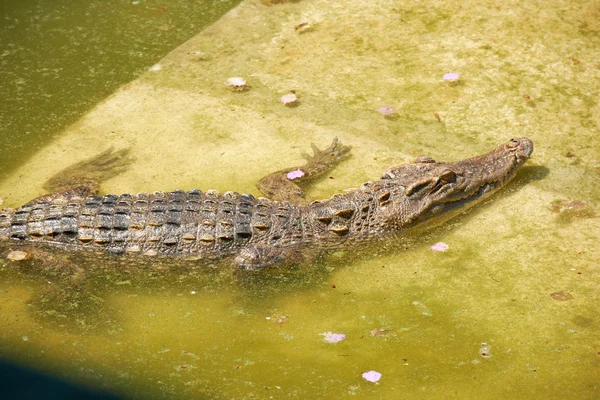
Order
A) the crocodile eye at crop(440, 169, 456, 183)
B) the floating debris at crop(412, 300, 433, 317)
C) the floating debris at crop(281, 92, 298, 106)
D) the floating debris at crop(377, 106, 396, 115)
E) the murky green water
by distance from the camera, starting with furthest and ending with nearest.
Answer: the floating debris at crop(281, 92, 298, 106)
the floating debris at crop(377, 106, 396, 115)
the crocodile eye at crop(440, 169, 456, 183)
the floating debris at crop(412, 300, 433, 317)
the murky green water

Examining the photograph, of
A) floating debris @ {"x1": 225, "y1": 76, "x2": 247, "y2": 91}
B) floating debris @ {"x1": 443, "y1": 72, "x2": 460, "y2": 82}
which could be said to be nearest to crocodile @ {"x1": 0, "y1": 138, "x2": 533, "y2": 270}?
floating debris @ {"x1": 443, "y1": 72, "x2": 460, "y2": 82}

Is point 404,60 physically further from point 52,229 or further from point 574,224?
point 52,229

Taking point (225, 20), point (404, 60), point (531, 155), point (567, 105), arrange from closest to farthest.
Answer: point (531, 155), point (567, 105), point (404, 60), point (225, 20)

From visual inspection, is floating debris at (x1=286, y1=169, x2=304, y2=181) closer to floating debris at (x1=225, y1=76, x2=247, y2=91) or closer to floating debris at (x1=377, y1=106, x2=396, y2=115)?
floating debris at (x1=377, y1=106, x2=396, y2=115)

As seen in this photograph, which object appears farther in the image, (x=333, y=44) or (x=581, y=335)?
(x=333, y=44)

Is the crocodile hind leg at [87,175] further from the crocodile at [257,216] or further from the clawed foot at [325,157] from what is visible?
the clawed foot at [325,157]

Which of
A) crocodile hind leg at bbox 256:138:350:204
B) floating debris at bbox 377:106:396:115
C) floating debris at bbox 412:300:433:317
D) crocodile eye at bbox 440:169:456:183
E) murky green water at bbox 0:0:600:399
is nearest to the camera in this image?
murky green water at bbox 0:0:600:399

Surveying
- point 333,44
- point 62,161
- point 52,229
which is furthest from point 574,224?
point 62,161

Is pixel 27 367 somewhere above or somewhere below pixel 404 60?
below
